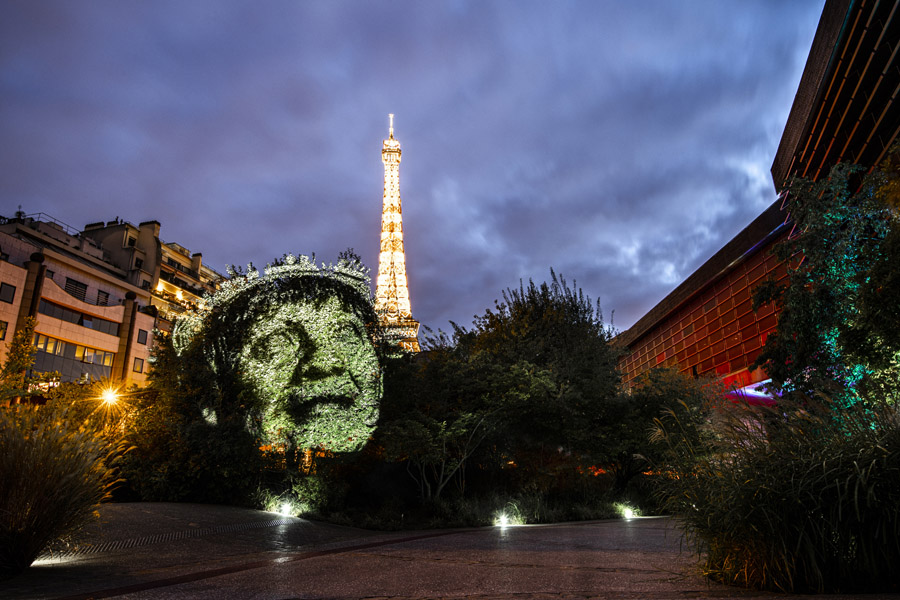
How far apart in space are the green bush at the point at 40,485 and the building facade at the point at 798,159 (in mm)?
7314

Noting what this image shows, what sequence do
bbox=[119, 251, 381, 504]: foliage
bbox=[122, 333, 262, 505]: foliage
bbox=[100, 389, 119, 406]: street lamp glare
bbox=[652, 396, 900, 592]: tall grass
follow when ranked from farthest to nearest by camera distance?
bbox=[100, 389, 119, 406]: street lamp glare < bbox=[119, 251, 381, 504]: foliage < bbox=[122, 333, 262, 505]: foliage < bbox=[652, 396, 900, 592]: tall grass

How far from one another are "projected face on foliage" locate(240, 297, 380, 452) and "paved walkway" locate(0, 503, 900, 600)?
14.4ft

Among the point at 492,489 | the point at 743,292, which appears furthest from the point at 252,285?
the point at 743,292

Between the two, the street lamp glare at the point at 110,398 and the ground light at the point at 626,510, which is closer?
the ground light at the point at 626,510

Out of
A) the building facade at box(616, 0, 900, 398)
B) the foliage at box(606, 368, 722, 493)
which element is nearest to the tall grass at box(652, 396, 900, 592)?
the building facade at box(616, 0, 900, 398)

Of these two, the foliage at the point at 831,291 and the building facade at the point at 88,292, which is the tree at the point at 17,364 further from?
the building facade at the point at 88,292

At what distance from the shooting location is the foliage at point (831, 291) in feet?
35.6

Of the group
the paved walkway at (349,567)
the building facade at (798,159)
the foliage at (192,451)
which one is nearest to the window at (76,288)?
the foliage at (192,451)

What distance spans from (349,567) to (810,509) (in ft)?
15.3

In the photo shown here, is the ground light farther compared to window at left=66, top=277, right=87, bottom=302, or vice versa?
window at left=66, top=277, right=87, bottom=302

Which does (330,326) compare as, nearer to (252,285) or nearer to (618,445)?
(252,285)

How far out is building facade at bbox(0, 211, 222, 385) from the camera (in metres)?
37.1

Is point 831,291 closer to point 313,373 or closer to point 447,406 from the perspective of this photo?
point 447,406

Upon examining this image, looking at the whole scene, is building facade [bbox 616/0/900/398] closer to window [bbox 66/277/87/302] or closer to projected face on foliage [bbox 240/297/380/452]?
projected face on foliage [bbox 240/297/380/452]
